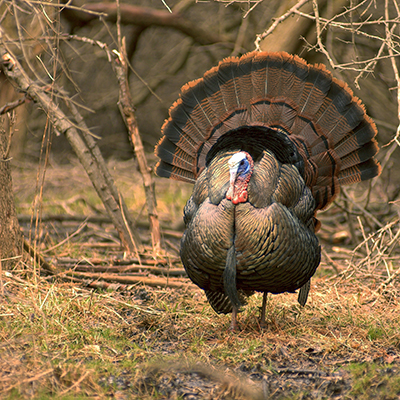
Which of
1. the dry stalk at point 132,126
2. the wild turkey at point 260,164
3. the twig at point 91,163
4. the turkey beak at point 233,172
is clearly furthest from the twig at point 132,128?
the turkey beak at point 233,172

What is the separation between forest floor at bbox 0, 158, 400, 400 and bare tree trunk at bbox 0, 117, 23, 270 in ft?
0.44

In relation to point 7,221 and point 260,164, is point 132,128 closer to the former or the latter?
point 7,221

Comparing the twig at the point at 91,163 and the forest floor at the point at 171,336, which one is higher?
the twig at the point at 91,163

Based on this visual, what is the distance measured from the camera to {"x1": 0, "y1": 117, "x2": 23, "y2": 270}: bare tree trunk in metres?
4.31

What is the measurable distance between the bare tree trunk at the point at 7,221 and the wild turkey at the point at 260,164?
127 centimetres

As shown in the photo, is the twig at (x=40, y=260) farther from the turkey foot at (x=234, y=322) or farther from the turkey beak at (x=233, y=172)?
the turkey beak at (x=233, y=172)

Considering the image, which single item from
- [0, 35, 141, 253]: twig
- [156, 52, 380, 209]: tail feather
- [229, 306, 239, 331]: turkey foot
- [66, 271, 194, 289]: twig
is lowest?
[66, 271, 194, 289]: twig

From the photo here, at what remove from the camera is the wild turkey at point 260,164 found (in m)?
3.47

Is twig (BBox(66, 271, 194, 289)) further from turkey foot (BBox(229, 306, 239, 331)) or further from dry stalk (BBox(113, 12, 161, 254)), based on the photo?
turkey foot (BBox(229, 306, 239, 331))

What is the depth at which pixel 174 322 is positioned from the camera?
13.4 ft

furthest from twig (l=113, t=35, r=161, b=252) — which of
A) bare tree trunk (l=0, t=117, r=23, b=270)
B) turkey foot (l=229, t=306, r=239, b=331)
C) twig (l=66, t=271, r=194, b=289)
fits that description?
turkey foot (l=229, t=306, r=239, b=331)

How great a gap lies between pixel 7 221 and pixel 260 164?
215cm

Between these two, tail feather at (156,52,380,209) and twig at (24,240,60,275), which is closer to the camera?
tail feather at (156,52,380,209)

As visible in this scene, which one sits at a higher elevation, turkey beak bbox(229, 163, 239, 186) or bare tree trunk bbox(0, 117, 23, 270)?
turkey beak bbox(229, 163, 239, 186)
